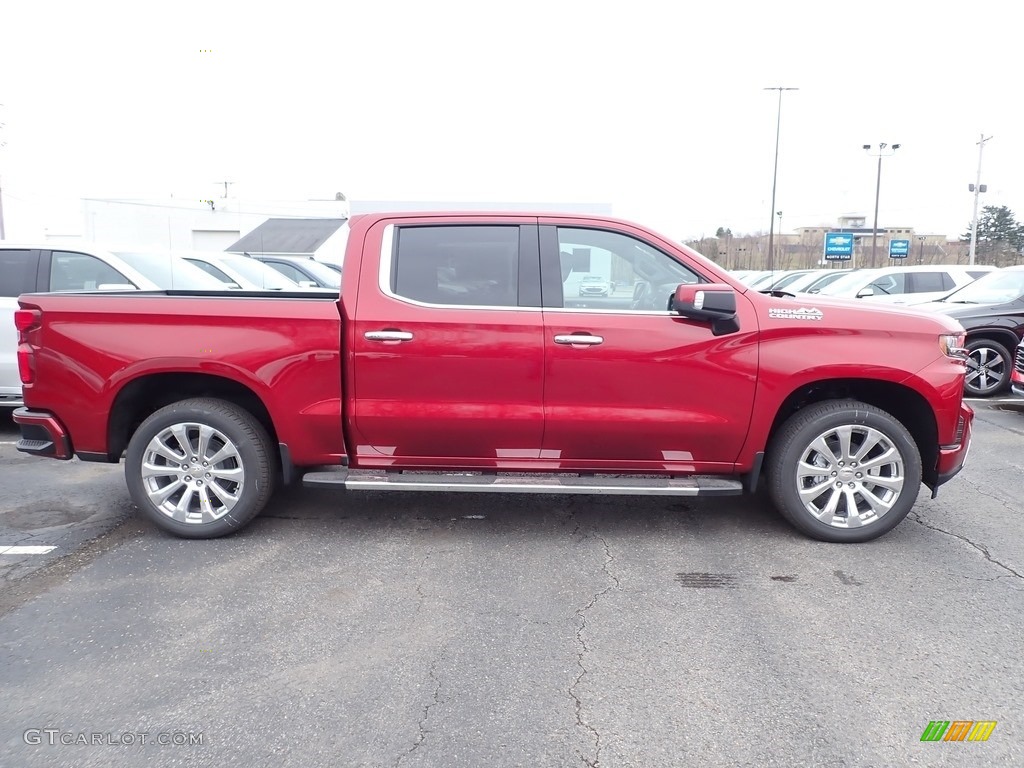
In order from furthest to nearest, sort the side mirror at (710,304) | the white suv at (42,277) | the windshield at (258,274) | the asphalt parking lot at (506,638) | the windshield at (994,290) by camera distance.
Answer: the windshield at (258,274)
the windshield at (994,290)
the white suv at (42,277)
the side mirror at (710,304)
the asphalt parking lot at (506,638)

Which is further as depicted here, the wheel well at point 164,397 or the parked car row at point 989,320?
the parked car row at point 989,320

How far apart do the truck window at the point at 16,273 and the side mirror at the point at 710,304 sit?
6012 mm

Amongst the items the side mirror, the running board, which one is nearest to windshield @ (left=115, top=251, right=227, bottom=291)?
the running board

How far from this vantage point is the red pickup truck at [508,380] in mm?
4148

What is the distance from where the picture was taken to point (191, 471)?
14.2 ft

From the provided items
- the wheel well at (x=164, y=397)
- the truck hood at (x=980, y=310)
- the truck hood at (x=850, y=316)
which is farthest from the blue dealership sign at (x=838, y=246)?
the wheel well at (x=164, y=397)

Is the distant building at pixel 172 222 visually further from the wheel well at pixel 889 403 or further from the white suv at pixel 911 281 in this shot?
the wheel well at pixel 889 403

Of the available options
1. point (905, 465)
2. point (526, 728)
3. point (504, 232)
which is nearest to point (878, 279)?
point (905, 465)

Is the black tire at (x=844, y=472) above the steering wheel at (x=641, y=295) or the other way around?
the other way around

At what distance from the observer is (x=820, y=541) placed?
4398 millimetres

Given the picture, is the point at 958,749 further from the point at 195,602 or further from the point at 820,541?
the point at 195,602

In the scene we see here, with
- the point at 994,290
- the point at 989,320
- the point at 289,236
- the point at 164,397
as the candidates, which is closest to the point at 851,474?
the point at 164,397

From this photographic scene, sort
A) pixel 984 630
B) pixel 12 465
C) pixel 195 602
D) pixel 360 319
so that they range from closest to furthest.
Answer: pixel 984 630 < pixel 195 602 < pixel 360 319 < pixel 12 465

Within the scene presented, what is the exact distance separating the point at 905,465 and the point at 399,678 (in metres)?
3.11
